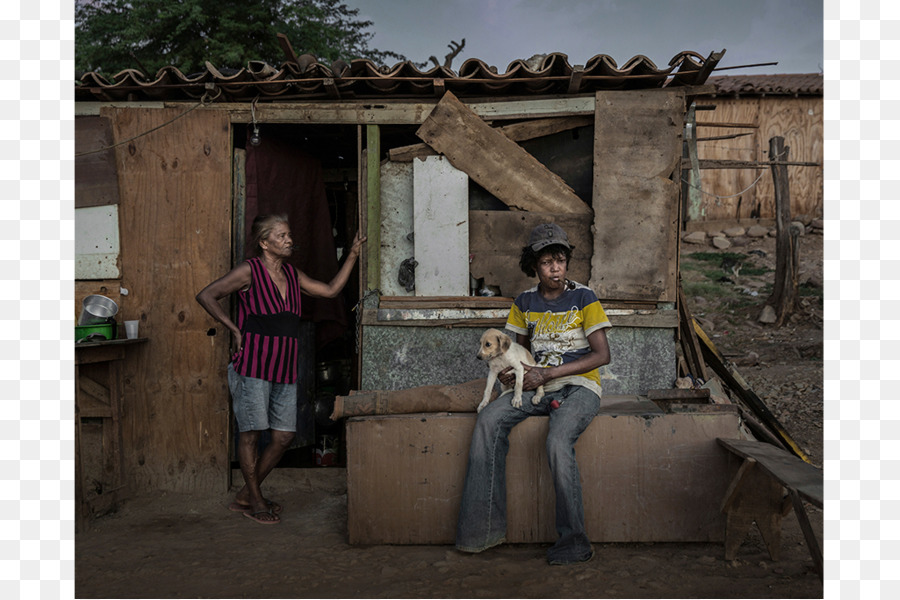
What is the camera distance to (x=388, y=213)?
5164mm

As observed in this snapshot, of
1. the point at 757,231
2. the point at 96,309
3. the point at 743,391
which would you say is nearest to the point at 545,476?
the point at 743,391

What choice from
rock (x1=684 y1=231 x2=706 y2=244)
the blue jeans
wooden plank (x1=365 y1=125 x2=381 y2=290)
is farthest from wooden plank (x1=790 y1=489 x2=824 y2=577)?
rock (x1=684 y1=231 x2=706 y2=244)

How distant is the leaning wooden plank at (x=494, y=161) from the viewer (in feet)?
16.2

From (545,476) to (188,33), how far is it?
12.0 metres

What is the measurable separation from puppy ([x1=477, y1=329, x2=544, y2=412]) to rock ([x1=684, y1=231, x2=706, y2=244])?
13.3m

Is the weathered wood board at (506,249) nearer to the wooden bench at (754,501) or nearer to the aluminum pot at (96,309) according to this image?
the wooden bench at (754,501)

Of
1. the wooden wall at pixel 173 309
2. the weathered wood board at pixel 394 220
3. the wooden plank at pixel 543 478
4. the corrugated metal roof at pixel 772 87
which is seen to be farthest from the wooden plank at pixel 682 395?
the corrugated metal roof at pixel 772 87

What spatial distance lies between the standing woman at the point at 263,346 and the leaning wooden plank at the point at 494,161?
1395mm

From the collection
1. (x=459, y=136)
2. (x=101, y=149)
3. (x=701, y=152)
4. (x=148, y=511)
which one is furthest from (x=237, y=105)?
(x=701, y=152)

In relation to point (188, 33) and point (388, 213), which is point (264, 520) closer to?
point (388, 213)

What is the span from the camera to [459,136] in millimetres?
4949

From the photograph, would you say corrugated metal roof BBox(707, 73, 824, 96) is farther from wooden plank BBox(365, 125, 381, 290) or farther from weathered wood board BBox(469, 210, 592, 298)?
wooden plank BBox(365, 125, 381, 290)

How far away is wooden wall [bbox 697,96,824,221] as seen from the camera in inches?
617

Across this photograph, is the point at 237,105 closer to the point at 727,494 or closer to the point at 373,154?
the point at 373,154
